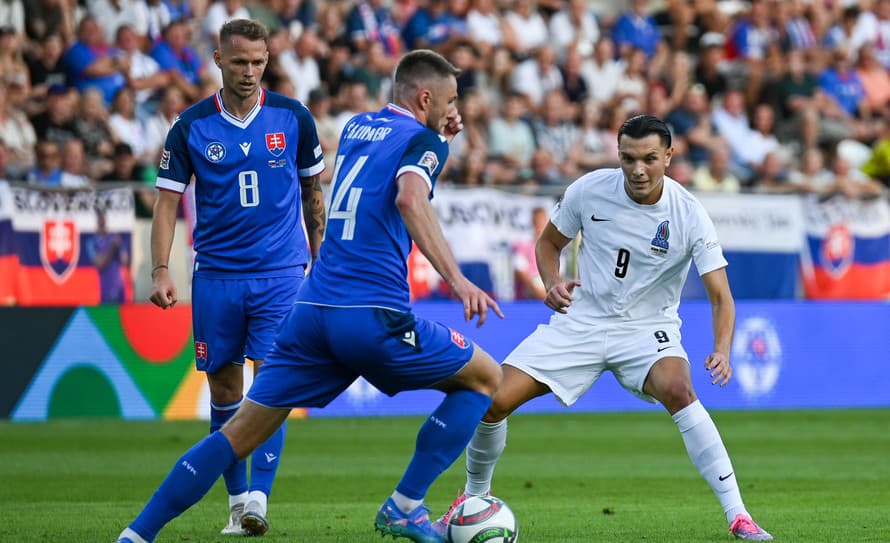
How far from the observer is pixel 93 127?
1616 centimetres

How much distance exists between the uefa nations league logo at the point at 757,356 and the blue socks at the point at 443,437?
1119 cm

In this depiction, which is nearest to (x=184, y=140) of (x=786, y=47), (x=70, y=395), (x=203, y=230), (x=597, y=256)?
(x=203, y=230)

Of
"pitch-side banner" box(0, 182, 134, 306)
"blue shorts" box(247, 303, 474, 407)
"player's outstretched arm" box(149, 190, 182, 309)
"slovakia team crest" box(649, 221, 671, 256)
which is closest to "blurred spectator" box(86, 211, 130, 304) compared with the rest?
"pitch-side banner" box(0, 182, 134, 306)

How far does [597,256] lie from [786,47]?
52.5 ft

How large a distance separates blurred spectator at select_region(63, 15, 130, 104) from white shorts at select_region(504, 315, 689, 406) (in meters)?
10.3

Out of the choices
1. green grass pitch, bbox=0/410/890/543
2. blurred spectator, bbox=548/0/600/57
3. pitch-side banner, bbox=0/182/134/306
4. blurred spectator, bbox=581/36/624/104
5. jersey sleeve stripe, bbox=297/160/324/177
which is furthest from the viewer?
blurred spectator, bbox=548/0/600/57

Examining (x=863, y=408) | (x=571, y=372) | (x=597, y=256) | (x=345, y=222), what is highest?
(x=345, y=222)

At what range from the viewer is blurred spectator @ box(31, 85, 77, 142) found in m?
16.1

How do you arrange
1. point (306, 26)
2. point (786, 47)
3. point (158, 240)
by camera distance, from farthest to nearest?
point (786, 47) < point (306, 26) < point (158, 240)

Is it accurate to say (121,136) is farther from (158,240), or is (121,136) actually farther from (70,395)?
(158,240)

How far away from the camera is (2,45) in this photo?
1659cm

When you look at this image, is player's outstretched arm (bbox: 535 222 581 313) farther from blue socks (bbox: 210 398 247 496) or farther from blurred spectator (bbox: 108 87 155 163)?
blurred spectator (bbox: 108 87 155 163)

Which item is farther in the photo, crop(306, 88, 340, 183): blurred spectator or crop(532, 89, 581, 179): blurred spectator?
crop(532, 89, 581, 179): blurred spectator

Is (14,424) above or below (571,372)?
below
